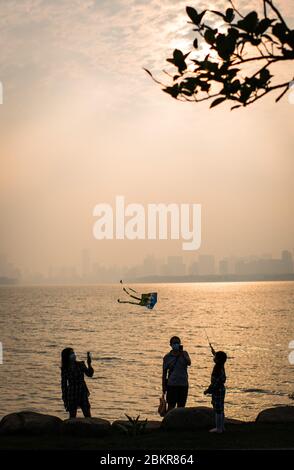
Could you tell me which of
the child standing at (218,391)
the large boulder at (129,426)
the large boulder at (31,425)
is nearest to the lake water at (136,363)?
the large boulder at (129,426)

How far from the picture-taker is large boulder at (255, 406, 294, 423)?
1324 centimetres

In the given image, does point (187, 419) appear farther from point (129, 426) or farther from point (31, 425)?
point (31, 425)

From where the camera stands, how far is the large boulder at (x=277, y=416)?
1324 cm

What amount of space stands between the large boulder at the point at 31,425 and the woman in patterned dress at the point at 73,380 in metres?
0.65

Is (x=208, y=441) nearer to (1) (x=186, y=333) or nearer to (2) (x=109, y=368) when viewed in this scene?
(2) (x=109, y=368)

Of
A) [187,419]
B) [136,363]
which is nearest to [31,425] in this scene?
[187,419]

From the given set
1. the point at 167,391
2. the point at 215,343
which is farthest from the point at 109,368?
the point at 167,391

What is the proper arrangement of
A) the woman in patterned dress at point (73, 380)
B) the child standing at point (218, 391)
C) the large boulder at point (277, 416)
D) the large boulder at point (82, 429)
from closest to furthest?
1. the child standing at point (218, 391)
2. the large boulder at point (82, 429)
3. the woman in patterned dress at point (73, 380)
4. the large boulder at point (277, 416)

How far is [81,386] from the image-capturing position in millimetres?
13094

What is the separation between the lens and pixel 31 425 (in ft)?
40.4

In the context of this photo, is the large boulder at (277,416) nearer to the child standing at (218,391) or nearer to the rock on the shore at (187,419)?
the rock on the shore at (187,419)

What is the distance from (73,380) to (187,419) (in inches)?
94.2

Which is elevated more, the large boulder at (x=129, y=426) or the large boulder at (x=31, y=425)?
the large boulder at (x=31, y=425)

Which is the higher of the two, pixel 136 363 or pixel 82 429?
pixel 82 429
